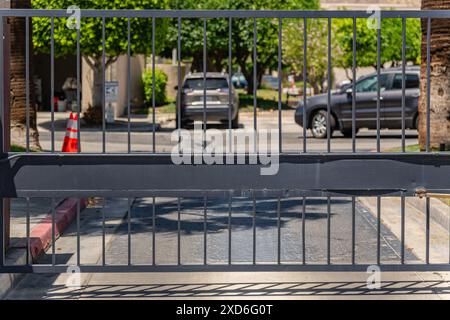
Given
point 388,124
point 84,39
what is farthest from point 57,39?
point 388,124

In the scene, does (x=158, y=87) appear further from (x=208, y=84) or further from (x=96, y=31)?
(x=96, y=31)

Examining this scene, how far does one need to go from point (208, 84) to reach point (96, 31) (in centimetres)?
340

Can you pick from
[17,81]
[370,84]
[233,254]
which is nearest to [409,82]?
[370,84]

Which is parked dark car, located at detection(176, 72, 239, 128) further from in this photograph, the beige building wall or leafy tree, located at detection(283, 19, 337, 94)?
leafy tree, located at detection(283, 19, 337, 94)

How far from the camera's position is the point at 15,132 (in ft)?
53.6

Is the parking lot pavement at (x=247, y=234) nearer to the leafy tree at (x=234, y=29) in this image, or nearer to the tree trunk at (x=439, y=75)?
the tree trunk at (x=439, y=75)

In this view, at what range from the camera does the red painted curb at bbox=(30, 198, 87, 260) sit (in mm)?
8659

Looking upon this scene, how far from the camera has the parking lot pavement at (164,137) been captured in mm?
20672

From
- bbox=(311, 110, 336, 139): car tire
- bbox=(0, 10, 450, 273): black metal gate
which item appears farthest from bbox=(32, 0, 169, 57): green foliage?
bbox=(0, 10, 450, 273): black metal gate

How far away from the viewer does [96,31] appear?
2605cm

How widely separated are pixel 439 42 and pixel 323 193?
332 inches

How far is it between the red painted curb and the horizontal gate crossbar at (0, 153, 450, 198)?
1.80m

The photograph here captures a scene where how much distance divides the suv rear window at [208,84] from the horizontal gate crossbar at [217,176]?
19.3 metres
